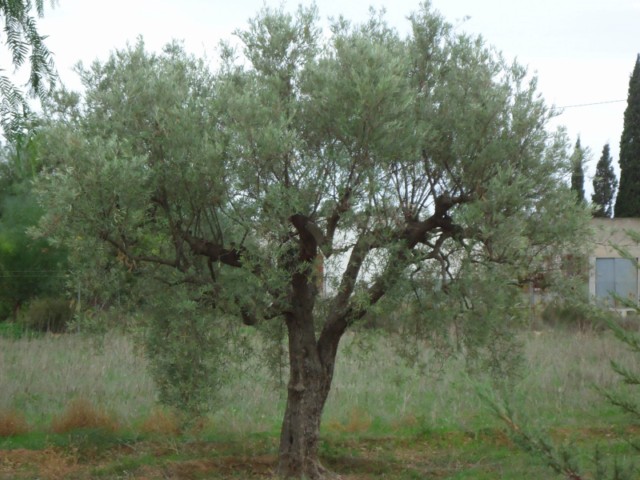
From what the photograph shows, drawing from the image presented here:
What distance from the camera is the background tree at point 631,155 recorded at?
33.4 m

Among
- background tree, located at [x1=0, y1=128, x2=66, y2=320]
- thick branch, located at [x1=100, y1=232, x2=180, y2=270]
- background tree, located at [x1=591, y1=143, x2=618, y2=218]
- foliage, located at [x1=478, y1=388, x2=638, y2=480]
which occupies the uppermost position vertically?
background tree, located at [x1=591, y1=143, x2=618, y2=218]

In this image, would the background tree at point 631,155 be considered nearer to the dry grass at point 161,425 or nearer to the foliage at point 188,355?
the dry grass at point 161,425

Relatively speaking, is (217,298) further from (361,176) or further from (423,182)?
(423,182)

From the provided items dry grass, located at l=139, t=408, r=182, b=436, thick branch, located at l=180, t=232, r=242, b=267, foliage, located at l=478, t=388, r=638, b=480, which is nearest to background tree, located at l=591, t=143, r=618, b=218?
dry grass, located at l=139, t=408, r=182, b=436

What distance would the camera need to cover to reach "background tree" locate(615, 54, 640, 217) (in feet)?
110

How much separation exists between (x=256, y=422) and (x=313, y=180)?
20.1 feet

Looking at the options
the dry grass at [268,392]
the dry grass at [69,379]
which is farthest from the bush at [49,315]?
the dry grass at [69,379]

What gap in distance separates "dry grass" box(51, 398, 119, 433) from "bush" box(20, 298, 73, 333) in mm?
9720

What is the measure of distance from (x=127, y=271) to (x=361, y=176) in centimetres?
300

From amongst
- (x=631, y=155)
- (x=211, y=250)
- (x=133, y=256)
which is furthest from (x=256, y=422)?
(x=631, y=155)

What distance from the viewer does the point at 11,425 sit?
1324cm

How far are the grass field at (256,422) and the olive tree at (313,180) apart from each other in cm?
147

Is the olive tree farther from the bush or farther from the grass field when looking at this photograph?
the bush

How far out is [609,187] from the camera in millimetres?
40031
